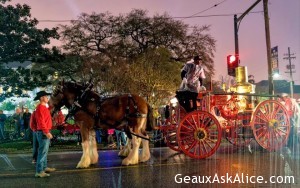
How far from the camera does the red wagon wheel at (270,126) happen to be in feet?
36.1

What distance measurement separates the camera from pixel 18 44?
20.3 metres

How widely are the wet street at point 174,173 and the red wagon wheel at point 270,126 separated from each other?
395mm

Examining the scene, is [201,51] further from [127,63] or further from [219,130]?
[219,130]

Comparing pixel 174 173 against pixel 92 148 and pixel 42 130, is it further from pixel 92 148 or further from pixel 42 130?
pixel 42 130

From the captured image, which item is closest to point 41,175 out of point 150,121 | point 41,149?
point 41,149

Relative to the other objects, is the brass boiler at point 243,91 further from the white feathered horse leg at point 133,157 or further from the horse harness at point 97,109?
the white feathered horse leg at point 133,157

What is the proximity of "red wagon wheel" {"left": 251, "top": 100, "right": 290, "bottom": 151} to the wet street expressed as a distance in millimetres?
395

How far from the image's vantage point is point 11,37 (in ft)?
66.1

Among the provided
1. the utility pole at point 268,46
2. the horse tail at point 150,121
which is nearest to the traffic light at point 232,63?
the utility pole at point 268,46

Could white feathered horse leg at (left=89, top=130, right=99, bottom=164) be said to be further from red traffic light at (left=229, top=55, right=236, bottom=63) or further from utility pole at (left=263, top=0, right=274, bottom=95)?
utility pole at (left=263, top=0, right=274, bottom=95)

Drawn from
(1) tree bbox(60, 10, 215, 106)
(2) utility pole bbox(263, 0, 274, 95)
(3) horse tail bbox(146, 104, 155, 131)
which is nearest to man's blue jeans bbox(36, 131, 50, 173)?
(3) horse tail bbox(146, 104, 155, 131)

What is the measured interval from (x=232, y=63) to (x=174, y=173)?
387 inches

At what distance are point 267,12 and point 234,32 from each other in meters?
2.43

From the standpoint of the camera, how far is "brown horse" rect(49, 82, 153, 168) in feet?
32.5
